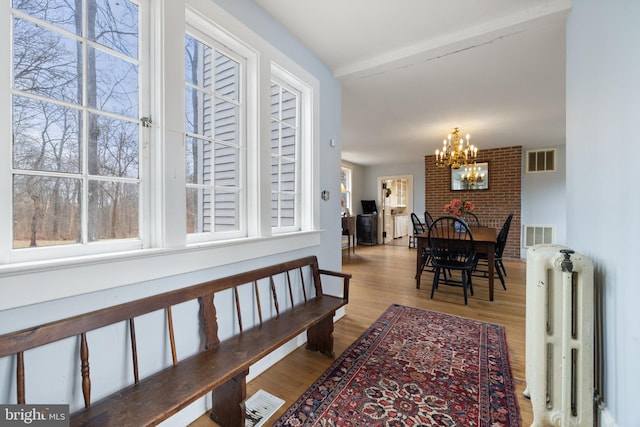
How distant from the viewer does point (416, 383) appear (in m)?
1.69

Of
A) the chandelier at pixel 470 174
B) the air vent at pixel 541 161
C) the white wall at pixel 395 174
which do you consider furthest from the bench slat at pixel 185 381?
the white wall at pixel 395 174

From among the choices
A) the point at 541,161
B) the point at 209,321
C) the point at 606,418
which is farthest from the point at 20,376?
the point at 541,161

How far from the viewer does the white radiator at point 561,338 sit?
1.18 meters

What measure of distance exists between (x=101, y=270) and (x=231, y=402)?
86 centimetres

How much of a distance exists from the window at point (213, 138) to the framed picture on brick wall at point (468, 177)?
5.42 meters

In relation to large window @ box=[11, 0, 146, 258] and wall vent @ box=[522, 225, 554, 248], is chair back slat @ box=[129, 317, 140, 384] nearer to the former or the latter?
large window @ box=[11, 0, 146, 258]

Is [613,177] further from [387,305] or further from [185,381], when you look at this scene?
[387,305]

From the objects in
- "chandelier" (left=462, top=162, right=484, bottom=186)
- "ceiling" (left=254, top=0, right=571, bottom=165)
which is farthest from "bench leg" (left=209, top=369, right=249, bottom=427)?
"chandelier" (left=462, top=162, right=484, bottom=186)

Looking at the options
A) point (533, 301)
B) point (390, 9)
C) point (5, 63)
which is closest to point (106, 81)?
point (5, 63)

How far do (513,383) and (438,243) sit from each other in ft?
6.06

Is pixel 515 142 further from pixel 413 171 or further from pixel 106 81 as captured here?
pixel 106 81

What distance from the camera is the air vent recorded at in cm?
550

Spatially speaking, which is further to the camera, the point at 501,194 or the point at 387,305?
the point at 501,194

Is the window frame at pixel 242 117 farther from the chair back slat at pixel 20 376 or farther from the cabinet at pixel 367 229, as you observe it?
the cabinet at pixel 367 229
